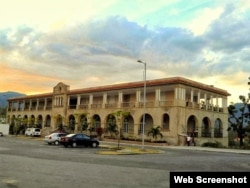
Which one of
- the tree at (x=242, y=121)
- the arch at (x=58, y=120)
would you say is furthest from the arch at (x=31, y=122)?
the tree at (x=242, y=121)

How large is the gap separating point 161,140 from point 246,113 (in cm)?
1458

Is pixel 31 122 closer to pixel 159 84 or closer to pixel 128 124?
pixel 128 124

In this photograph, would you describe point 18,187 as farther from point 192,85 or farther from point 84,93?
point 84,93

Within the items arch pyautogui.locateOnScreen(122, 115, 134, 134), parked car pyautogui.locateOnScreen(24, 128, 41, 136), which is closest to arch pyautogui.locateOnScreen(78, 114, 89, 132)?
arch pyautogui.locateOnScreen(122, 115, 134, 134)

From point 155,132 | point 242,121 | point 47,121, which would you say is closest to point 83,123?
point 155,132

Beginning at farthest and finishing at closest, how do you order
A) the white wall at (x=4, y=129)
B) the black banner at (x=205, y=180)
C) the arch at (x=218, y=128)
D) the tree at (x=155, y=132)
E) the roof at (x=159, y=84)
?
1. the white wall at (x=4, y=129)
2. the arch at (x=218, y=128)
3. the roof at (x=159, y=84)
4. the tree at (x=155, y=132)
5. the black banner at (x=205, y=180)

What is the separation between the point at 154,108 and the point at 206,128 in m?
9.60

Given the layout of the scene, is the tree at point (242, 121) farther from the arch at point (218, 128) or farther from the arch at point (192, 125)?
the arch at point (192, 125)

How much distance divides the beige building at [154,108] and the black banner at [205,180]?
3986cm

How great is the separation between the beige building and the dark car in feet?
43.8

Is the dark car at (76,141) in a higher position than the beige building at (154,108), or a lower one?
lower

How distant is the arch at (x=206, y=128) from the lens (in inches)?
2098

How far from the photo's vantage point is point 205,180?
8.04 metres

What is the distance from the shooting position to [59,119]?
6838 cm
